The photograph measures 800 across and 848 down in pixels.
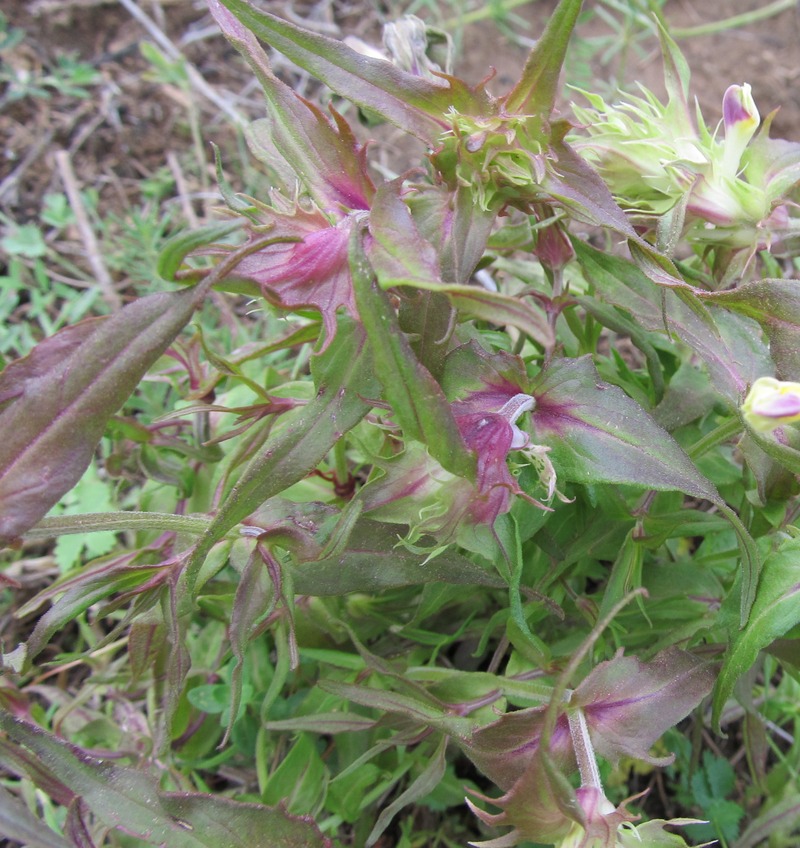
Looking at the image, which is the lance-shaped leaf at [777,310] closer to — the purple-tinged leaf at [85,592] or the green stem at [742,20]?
the purple-tinged leaf at [85,592]

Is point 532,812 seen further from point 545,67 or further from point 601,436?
point 545,67

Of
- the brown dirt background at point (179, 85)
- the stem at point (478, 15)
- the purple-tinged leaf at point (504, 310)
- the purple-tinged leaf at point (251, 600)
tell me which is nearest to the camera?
the purple-tinged leaf at point (504, 310)

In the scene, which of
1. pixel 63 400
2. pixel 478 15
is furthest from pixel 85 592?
pixel 478 15

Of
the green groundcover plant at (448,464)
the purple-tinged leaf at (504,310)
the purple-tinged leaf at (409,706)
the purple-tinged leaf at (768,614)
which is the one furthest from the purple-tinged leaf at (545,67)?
the purple-tinged leaf at (409,706)

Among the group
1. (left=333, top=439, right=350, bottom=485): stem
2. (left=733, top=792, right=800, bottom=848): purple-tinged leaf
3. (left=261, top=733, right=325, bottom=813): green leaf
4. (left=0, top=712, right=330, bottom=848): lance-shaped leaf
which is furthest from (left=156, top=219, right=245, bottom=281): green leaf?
(left=733, top=792, right=800, bottom=848): purple-tinged leaf

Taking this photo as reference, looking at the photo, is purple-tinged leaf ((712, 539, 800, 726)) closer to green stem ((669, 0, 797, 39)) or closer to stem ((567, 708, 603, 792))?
stem ((567, 708, 603, 792))

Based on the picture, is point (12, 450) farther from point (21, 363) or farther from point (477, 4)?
point (477, 4)
